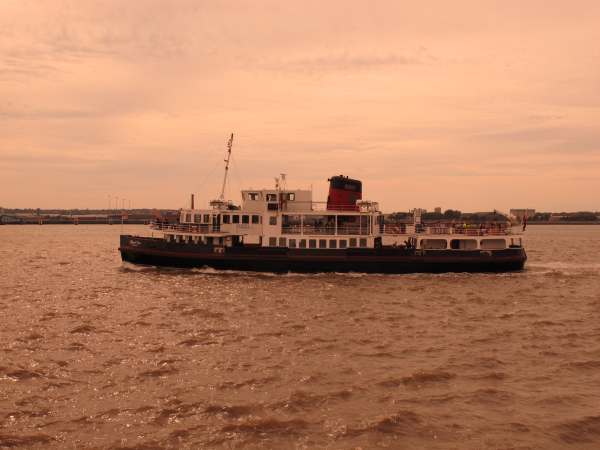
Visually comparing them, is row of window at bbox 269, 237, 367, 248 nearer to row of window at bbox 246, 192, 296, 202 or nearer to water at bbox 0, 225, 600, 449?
row of window at bbox 246, 192, 296, 202

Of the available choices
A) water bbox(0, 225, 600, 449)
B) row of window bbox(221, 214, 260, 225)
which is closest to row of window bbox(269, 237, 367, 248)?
row of window bbox(221, 214, 260, 225)

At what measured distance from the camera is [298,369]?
1565 centimetres

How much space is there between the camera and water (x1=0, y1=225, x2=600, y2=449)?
11.5m

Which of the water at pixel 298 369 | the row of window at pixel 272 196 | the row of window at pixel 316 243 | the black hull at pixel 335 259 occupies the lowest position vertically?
the water at pixel 298 369

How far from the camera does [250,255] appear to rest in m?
35.5

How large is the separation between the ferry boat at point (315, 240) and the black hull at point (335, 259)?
7 cm

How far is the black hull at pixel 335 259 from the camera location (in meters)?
35.6

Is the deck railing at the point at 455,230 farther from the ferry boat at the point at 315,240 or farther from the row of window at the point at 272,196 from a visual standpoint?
the row of window at the point at 272,196

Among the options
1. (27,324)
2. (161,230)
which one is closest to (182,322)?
(27,324)

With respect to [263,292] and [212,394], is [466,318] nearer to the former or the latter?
[263,292]

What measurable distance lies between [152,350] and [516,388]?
443 inches

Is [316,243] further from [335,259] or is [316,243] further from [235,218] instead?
[235,218]

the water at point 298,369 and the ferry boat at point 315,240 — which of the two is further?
the ferry boat at point 315,240

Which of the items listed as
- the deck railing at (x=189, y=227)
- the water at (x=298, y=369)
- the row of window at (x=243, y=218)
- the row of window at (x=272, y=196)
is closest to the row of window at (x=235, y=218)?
the row of window at (x=243, y=218)
